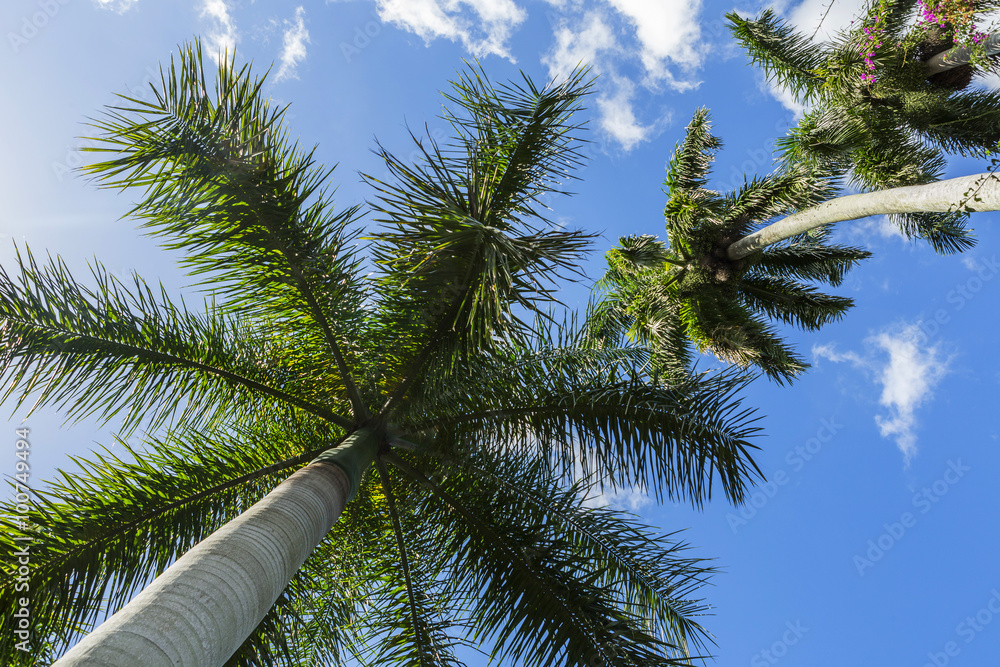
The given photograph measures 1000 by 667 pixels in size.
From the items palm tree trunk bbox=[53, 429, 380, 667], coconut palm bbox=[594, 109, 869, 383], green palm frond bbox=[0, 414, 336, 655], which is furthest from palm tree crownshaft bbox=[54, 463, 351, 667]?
coconut palm bbox=[594, 109, 869, 383]

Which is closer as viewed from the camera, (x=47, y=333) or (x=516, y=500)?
(x=47, y=333)

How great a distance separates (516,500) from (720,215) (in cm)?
951

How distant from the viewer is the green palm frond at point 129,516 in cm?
384

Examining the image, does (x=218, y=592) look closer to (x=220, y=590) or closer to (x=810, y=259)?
(x=220, y=590)

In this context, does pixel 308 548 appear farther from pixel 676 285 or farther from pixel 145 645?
pixel 676 285

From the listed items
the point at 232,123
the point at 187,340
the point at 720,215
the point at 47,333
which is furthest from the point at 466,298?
the point at 720,215

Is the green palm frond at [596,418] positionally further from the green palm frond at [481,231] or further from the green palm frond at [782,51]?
the green palm frond at [782,51]

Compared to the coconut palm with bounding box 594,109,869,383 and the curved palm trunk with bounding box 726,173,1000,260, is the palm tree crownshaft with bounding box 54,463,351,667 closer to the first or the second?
the curved palm trunk with bounding box 726,173,1000,260

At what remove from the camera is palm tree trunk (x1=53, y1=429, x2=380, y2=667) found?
7.45 ft

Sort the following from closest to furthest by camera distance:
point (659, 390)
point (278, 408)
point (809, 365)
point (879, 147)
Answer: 1. point (659, 390)
2. point (278, 408)
3. point (879, 147)
4. point (809, 365)

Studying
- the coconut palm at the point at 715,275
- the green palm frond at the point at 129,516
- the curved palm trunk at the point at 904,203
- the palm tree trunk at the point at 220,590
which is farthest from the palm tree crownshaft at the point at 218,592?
the coconut palm at the point at 715,275

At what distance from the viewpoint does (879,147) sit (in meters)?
9.66

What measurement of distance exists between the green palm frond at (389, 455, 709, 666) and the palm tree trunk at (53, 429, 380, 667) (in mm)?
1450

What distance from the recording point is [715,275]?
11977 millimetres
